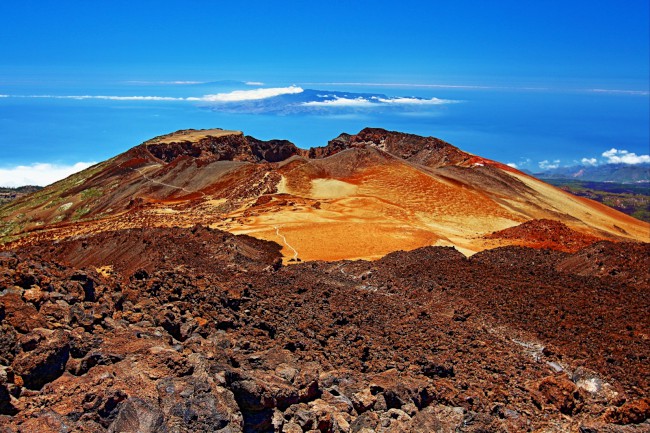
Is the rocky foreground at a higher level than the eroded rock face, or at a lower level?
lower

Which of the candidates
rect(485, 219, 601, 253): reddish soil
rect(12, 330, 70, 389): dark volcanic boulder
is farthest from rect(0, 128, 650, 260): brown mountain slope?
rect(12, 330, 70, 389): dark volcanic boulder

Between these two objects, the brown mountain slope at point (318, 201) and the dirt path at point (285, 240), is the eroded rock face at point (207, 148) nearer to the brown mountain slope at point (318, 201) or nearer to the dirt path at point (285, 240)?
the brown mountain slope at point (318, 201)

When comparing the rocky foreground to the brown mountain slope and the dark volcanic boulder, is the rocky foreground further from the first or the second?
the brown mountain slope

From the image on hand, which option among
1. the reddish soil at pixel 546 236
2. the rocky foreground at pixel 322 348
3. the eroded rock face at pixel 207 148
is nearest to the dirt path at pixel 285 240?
the rocky foreground at pixel 322 348

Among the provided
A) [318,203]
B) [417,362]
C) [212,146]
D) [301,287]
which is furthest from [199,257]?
[212,146]

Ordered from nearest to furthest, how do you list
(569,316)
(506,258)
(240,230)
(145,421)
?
1. (145,421)
2. (569,316)
3. (506,258)
4. (240,230)

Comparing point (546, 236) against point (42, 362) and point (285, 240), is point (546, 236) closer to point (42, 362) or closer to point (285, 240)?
point (285, 240)

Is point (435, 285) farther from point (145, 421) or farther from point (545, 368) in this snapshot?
point (145, 421)
